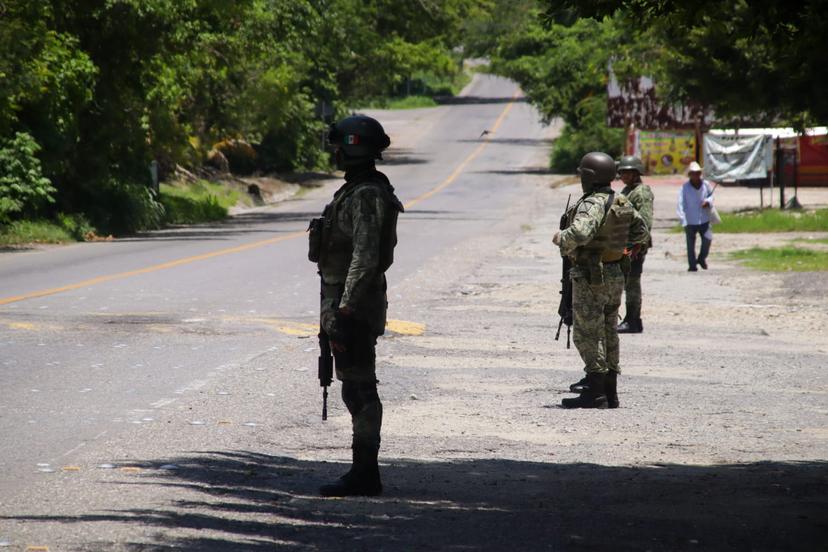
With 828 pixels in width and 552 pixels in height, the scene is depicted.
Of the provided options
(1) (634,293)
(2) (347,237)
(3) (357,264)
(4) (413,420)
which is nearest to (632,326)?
(1) (634,293)

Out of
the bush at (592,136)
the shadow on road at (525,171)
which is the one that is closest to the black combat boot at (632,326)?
the bush at (592,136)

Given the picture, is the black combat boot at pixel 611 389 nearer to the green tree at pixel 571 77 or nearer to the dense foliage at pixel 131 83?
the dense foliage at pixel 131 83

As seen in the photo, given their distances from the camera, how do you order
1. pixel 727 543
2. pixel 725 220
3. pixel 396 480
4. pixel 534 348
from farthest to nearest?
pixel 725 220 < pixel 534 348 < pixel 396 480 < pixel 727 543

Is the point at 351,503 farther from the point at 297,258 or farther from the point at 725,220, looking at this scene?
the point at 725,220

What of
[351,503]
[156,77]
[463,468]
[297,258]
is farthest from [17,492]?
[156,77]

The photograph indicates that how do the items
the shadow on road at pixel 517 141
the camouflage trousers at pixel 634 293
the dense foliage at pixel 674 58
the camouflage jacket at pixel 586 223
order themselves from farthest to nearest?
1. the shadow on road at pixel 517 141
2. the camouflage trousers at pixel 634 293
3. the camouflage jacket at pixel 586 223
4. the dense foliage at pixel 674 58

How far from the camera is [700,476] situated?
24.3ft

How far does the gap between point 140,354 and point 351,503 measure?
215 inches

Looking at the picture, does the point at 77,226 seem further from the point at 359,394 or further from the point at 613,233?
the point at 359,394

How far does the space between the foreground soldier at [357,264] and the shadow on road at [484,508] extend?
365 millimetres

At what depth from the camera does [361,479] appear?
667cm

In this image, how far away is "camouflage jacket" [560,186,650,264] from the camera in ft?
32.0

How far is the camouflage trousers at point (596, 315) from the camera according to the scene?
996 centimetres

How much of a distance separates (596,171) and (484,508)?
3946mm
